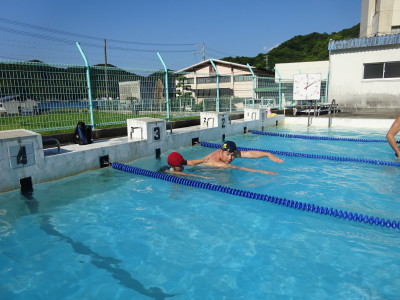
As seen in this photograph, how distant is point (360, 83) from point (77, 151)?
18235 mm

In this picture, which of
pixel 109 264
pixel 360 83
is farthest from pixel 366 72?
pixel 109 264

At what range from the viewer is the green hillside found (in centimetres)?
5660

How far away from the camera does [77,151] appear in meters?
6.24

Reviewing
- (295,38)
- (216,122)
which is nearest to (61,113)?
(216,122)

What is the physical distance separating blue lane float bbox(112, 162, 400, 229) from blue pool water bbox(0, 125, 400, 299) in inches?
3.4

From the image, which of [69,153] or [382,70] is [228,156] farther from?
[382,70]

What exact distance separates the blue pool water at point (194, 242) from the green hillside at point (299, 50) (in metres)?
53.9

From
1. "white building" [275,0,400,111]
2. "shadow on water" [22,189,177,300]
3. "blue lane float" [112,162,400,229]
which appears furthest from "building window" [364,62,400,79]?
"shadow on water" [22,189,177,300]

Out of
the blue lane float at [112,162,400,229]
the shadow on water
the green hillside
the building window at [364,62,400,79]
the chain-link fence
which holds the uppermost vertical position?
the green hillside

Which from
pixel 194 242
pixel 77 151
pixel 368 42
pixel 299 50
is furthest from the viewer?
pixel 299 50

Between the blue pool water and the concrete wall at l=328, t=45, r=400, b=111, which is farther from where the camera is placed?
the concrete wall at l=328, t=45, r=400, b=111

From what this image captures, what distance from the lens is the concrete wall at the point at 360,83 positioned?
57.9 ft

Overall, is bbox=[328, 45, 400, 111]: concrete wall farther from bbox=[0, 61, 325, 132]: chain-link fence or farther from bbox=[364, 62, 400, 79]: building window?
bbox=[0, 61, 325, 132]: chain-link fence

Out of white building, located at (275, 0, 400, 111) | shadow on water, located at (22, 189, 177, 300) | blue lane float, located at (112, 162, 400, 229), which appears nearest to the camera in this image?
shadow on water, located at (22, 189, 177, 300)
